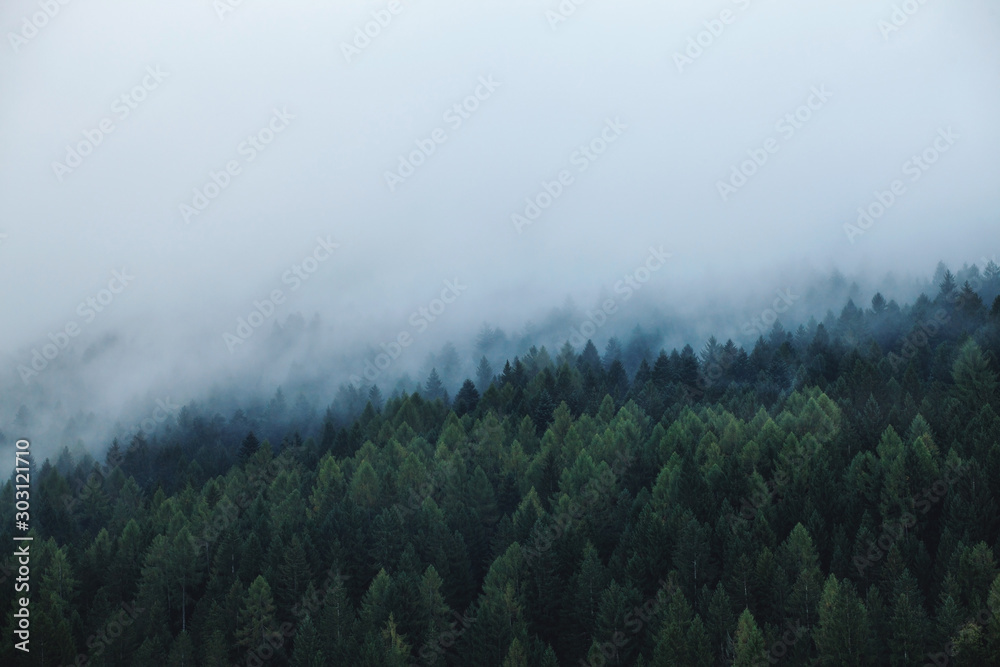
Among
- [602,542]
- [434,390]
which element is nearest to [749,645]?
[602,542]

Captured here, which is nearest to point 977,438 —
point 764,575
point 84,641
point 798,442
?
point 798,442

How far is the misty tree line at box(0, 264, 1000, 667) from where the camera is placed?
62000 mm

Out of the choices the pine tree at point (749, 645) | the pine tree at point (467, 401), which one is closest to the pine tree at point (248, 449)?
the pine tree at point (467, 401)

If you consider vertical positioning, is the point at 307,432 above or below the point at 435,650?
above

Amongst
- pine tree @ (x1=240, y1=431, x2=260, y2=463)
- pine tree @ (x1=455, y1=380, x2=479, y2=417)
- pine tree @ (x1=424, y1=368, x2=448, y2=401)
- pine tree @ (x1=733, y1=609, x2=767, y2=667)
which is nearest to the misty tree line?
pine tree @ (x1=733, y1=609, x2=767, y2=667)

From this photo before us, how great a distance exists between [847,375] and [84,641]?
8124 cm

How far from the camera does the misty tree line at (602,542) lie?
203 ft

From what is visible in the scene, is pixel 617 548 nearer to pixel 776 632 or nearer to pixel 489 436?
pixel 776 632

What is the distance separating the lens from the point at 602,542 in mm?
76188

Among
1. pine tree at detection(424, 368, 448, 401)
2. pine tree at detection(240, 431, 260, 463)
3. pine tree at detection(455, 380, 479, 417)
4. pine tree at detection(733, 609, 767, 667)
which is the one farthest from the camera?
pine tree at detection(424, 368, 448, 401)

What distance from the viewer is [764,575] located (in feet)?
213

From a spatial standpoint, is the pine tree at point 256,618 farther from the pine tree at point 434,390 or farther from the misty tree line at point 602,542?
the pine tree at point 434,390

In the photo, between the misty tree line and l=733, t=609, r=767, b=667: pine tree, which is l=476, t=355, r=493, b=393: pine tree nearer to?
the misty tree line

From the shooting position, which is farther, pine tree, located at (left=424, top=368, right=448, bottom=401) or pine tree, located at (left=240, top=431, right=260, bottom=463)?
pine tree, located at (left=424, top=368, right=448, bottom=401)
